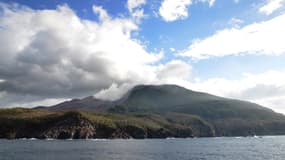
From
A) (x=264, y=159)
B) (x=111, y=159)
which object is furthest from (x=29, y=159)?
(x=264, y=159)

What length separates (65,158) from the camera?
144 meters

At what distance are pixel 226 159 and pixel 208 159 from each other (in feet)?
24.9

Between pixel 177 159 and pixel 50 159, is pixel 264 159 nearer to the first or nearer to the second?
pixel 177 159

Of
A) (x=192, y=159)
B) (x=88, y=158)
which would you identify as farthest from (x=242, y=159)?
(x=88, y=158)

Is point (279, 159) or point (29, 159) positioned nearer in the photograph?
point (29, 159)

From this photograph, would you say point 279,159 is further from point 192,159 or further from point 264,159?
point 192,159

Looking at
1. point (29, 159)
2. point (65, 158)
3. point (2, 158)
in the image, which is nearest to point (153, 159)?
point (65, 158)

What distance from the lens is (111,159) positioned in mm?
144125

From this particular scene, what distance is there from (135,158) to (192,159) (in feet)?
80.2

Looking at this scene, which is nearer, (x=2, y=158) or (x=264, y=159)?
(x=2, y=158)

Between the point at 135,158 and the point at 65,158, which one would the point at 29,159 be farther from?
the point at 135,158

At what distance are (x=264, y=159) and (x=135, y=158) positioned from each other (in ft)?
188

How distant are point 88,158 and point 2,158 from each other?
3369 centimetres

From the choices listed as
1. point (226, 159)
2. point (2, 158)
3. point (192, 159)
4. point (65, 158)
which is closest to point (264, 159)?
point (226, 159)
